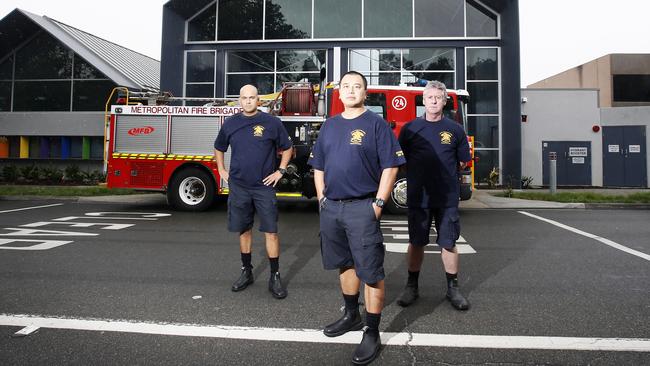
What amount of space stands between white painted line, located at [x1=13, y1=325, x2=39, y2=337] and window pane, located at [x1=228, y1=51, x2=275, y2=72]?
15.6 m

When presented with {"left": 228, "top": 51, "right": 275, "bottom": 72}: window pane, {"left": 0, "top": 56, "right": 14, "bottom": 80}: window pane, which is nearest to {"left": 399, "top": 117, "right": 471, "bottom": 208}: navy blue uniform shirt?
{"left": 228, "top": 51, "right": 275, "bottom": 72}: window pane

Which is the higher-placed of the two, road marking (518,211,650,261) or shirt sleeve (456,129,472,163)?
shirt sleeve (456,129,472,163)

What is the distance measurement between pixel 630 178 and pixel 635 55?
11.1 meters

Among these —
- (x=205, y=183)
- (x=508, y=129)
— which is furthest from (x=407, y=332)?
(x=508, y=129)

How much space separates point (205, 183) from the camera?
31.2ft

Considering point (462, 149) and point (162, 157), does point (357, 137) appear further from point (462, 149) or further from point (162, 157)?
point (162, 157)

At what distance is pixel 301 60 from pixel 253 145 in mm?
14170

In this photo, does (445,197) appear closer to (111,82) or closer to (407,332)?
(407,332)

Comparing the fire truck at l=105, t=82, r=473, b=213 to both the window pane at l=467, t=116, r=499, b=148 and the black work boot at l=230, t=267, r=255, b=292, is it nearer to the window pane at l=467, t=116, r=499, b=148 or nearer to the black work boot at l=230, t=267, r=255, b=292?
the black work boot at l=230, t=267, r=255, b=292

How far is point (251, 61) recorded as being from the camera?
17.7 metres

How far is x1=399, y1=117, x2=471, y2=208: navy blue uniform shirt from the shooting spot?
362 cm

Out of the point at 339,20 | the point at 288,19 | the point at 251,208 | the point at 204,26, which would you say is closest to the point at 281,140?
the point at 251,208

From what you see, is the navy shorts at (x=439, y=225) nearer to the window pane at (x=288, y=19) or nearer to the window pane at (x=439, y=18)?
the window pane at (x=439, y=18)

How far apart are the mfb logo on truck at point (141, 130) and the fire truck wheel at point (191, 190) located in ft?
3.91
